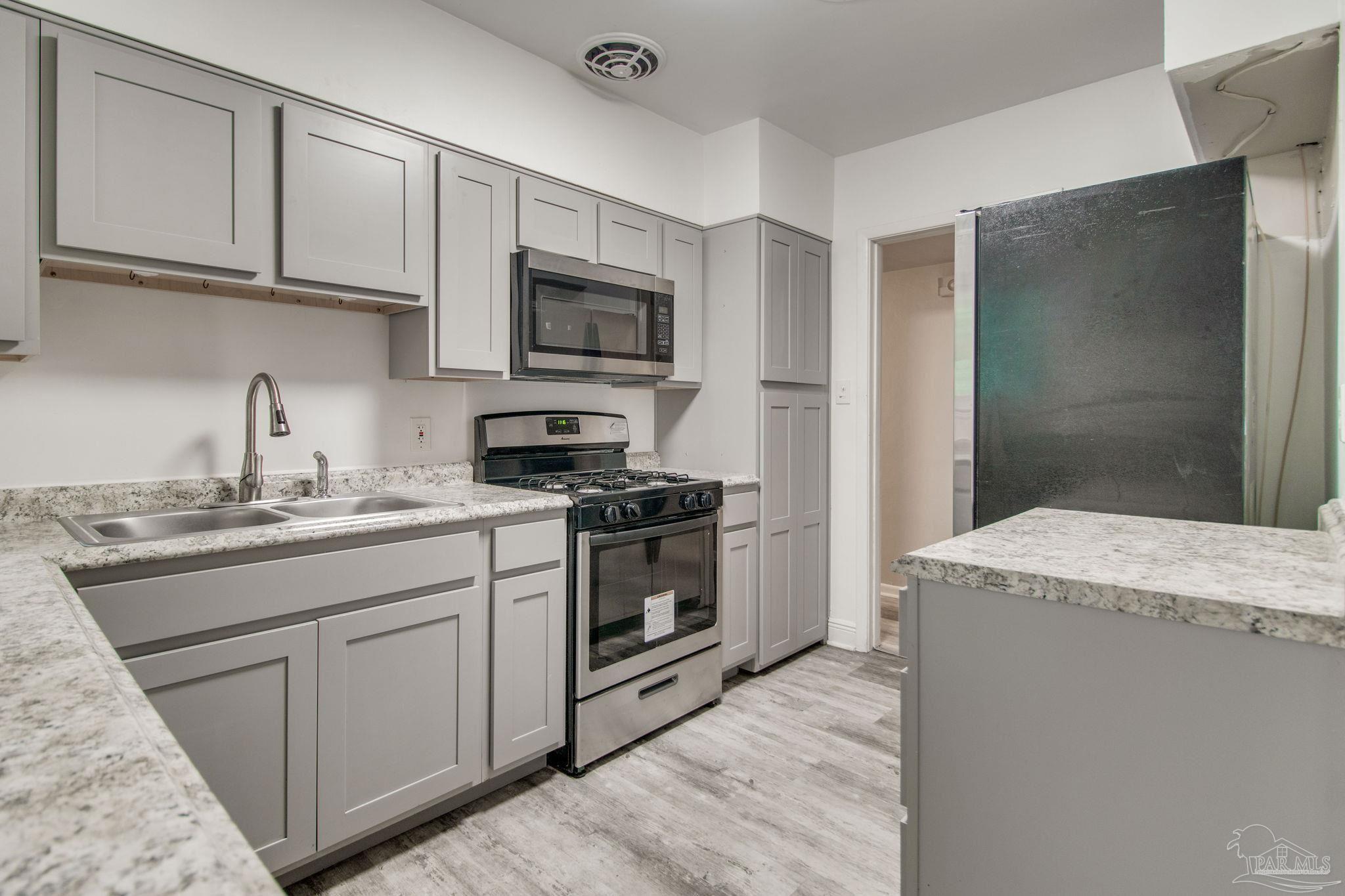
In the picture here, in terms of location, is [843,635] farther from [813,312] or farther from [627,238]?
[627,238]

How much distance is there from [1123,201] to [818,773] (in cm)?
188

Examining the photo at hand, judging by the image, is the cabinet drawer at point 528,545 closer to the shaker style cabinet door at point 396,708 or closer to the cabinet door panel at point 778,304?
the shaker style cabinet door at point 396,708

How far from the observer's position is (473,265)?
7.16ft

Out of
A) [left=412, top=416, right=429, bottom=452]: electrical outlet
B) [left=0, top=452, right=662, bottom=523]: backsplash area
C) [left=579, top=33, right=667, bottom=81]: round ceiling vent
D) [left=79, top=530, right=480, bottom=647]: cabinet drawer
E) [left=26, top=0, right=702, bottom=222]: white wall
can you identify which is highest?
[left=579, top=33, right=667, bottom=81]: round ceiling vent

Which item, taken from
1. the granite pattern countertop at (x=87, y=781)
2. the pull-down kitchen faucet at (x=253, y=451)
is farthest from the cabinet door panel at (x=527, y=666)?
the granite pattern countertop at (x=87, y=781)

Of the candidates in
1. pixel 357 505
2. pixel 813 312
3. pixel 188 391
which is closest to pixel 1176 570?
pixel 357 505

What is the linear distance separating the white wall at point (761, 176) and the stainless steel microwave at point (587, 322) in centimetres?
54

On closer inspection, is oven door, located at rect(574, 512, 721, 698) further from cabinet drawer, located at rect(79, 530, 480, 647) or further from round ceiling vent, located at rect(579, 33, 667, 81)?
round ceiling vent, located at rect(579, 33, 667, 81)

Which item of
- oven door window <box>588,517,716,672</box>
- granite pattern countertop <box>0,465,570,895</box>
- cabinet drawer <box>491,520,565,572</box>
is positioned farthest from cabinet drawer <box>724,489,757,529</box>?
granite pattern countertop <box>0,465,570,895</box>

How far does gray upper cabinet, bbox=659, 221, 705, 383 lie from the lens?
2922 mm

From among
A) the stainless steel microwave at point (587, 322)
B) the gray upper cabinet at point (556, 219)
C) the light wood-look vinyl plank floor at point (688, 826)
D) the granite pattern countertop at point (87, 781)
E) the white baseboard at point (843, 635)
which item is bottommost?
the light wood-look vinyl plank floor at point (688, 826)

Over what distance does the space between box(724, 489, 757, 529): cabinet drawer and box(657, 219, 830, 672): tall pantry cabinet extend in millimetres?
58

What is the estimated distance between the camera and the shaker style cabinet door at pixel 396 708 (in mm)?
1589

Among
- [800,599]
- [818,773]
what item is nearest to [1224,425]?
[818,773]
